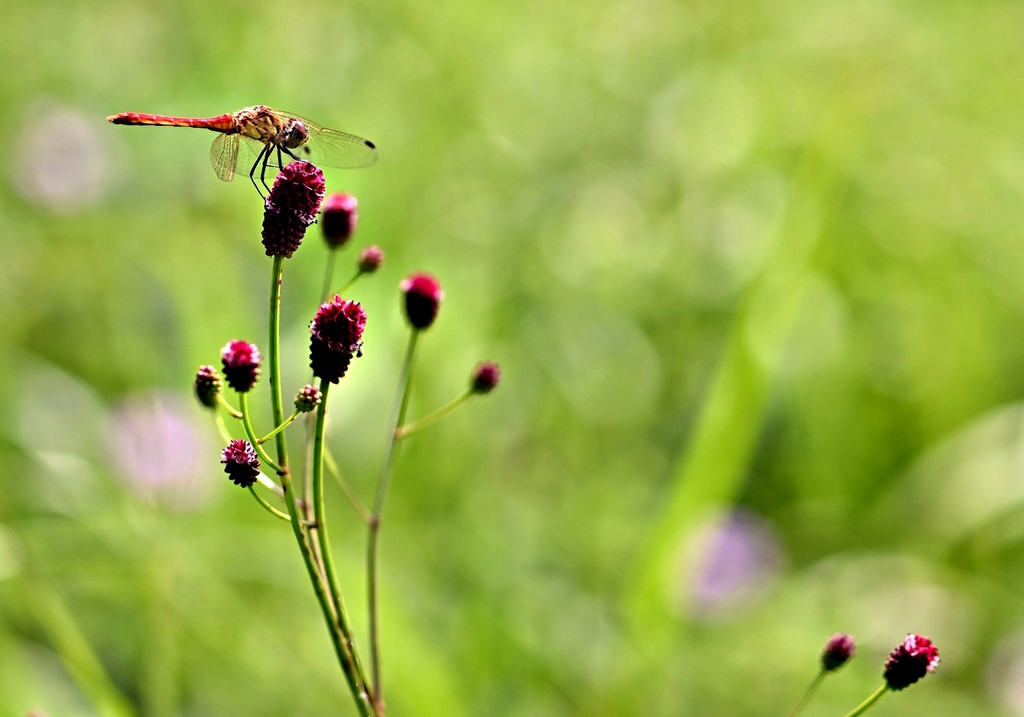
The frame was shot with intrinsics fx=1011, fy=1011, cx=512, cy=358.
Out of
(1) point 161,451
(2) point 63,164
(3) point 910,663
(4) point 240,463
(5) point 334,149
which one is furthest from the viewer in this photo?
(2) point 63,164

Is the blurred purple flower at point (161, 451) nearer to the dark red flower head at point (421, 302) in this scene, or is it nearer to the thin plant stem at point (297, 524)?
the dark red flower head at point (421, 302)

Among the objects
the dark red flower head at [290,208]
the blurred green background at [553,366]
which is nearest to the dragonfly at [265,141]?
the dark red flower head at [290,208]

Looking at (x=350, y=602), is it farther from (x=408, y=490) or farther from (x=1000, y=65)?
(x=1000, y=65)

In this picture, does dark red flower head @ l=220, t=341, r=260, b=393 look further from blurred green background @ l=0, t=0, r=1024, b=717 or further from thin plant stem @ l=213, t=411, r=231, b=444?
blurred green background @ l=0, t=0, r=1024, b=717

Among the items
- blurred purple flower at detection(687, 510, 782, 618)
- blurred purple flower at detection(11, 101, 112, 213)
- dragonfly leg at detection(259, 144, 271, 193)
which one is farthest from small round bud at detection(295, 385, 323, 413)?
blurred purple flower at detection(11, 101, 112, 213)

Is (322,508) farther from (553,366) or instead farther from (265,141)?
(553,366)

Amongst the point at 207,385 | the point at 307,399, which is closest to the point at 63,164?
the point at 207,385
